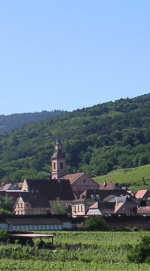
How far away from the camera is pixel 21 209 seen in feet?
379

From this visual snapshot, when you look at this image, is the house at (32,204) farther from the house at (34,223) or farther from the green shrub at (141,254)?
the green shrub at (141,254)

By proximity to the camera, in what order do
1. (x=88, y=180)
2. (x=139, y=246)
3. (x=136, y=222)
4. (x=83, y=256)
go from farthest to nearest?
1. (x=88, y=180)
2. (x=136, y=222)
3. (x=83, y=256)
4. (x=139, y=246)

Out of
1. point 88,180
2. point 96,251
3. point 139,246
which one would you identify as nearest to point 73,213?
point 88,180

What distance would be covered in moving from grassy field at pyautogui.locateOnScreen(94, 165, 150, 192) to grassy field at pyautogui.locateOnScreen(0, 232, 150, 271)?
77398 millimetres

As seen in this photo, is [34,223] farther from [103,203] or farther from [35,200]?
[35,200]

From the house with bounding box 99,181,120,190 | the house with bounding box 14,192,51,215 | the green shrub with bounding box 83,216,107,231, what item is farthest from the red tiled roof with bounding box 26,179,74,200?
the green shrub with bounding box 83,216,107,231

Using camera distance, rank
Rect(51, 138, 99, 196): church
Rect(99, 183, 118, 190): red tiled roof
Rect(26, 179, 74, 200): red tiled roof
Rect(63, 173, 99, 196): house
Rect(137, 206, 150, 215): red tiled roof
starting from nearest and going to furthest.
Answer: Rect(137, 206, 150, 215): red tiled roof, Rect(26, 179, 74, 200): red tiled roof, Rect(63, 173, 99, 196): house, Rect(51, 138, 99, 196): church, Rect(99, 183, 118, 190): red tiled roof

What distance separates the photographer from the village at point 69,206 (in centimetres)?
9156

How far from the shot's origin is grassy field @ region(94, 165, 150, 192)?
156 meters

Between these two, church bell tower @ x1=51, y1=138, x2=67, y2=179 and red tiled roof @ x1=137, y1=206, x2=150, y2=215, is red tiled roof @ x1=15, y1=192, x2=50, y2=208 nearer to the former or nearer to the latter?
red tiled roof @ x1=137, y1=206, x2=150, y2=215

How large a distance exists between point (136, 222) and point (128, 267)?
5601cm

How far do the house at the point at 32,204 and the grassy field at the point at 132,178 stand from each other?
38.6 meters

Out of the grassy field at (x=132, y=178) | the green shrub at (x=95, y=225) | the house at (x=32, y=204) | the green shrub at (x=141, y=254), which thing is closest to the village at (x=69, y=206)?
the house at (x=32, y=204)

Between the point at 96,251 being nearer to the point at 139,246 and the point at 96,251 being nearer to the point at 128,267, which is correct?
the point at 139,246
